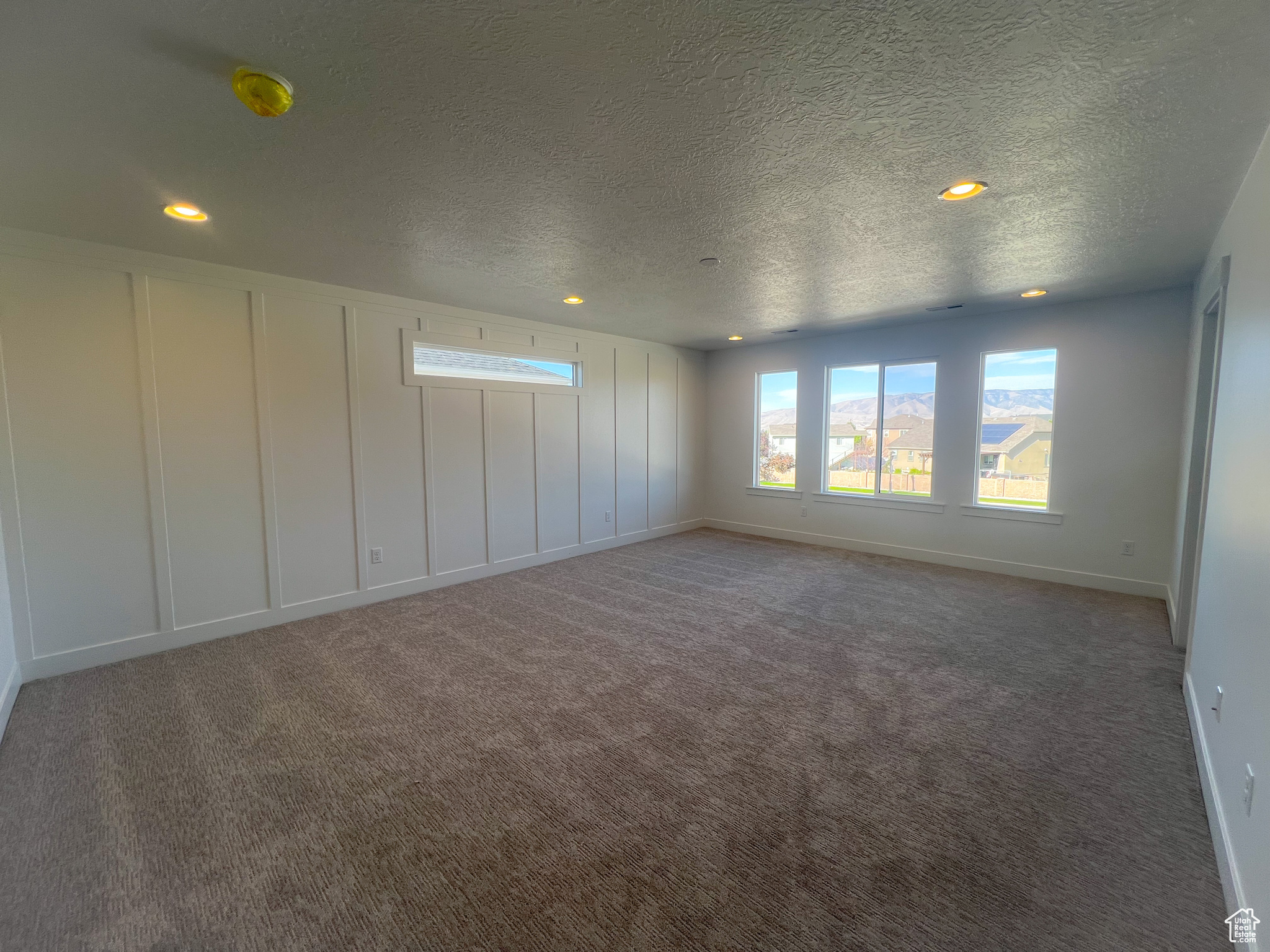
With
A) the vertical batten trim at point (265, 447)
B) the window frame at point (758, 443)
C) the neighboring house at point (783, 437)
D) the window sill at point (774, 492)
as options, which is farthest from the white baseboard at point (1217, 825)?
the vertical batten trim at point (265, 447)

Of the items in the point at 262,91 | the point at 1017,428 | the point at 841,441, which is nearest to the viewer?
the point at 262,91

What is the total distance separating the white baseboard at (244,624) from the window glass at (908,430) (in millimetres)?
3903

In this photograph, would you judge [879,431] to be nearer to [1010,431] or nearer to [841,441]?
[841,441]

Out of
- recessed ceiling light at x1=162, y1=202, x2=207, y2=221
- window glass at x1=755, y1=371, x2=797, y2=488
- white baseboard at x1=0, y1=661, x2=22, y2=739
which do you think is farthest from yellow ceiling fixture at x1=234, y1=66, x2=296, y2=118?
window glass at x1=755, y1=371, x2=797, y2=488

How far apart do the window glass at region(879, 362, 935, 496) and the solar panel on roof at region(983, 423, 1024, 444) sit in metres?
0.48

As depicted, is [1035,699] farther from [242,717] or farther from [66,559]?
[66,559]

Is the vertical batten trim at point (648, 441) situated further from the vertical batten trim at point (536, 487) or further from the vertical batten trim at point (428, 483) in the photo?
the vertical batten trim at point (428, 483)

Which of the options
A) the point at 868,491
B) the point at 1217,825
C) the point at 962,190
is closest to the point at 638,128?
the point at 962,190

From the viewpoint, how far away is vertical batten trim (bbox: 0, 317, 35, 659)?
9.51ft

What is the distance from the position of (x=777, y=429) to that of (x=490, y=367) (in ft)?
12.5

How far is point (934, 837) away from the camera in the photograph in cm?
183

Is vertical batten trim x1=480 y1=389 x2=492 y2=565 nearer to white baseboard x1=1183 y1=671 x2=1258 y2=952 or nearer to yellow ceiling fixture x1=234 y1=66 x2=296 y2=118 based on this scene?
yellow ceiling fixture x1=234 y1=66 x2=296 y2=118

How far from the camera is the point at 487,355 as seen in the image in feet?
16.7

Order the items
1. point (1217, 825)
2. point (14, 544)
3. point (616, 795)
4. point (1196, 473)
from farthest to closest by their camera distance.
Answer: point (1196, 473), point (14, 544), point (616, 795), point (1217, 825)
